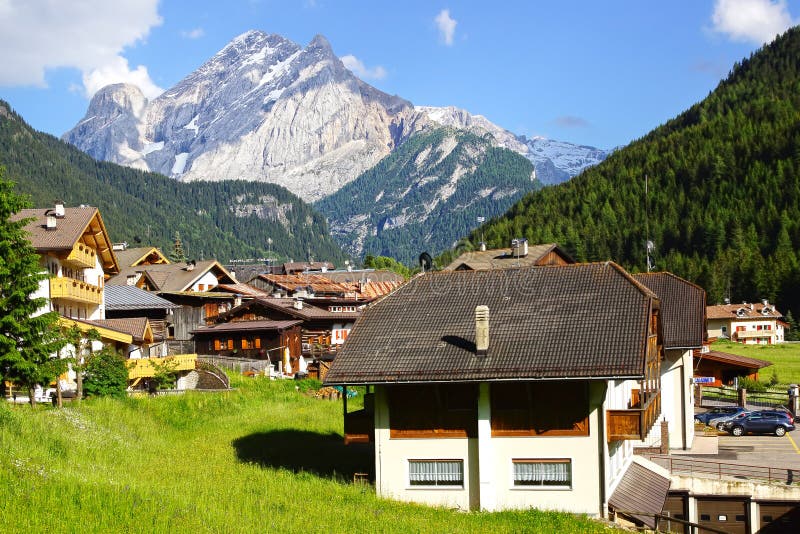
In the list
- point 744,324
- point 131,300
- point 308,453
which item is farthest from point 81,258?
point 744,324

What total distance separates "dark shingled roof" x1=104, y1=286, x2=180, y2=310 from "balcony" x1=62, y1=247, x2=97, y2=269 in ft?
30.8

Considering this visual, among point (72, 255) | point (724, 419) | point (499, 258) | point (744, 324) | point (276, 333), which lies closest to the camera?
point (724, 419)

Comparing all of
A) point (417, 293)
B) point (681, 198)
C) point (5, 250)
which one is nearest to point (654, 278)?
point (417, 293)

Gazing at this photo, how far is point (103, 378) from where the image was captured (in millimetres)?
42969

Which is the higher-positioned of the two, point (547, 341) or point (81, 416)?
point (547, 341)

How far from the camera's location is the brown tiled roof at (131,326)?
5372cm

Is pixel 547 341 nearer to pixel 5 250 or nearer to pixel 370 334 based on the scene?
pixel 370 334

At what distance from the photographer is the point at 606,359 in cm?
2750

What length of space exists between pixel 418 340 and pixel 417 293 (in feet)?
10.7

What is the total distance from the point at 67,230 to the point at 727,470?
34.0 m

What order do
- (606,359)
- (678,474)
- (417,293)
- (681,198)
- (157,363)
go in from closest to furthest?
(606,359) < (417,293) < (678,474) < (157,363) < (681,198)

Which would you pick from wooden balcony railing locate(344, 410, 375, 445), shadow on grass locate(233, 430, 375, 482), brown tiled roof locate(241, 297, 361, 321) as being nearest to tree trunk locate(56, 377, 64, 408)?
shadow on grass locate(233, 430, 375, 482)

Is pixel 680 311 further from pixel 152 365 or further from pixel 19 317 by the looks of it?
pixel 19 317

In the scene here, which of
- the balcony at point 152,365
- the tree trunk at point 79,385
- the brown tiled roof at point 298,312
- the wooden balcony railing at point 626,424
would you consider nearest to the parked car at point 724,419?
the wooden balcony railing at point 626,424
